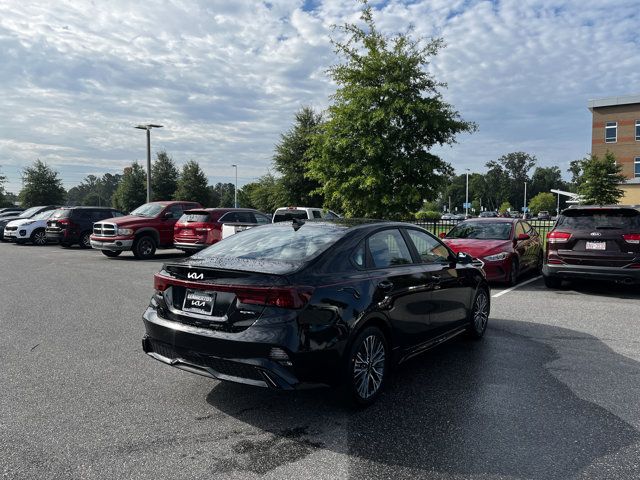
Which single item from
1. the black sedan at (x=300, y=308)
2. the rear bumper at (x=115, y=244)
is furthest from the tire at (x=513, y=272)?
the rear bumper at (x=115, y=244)

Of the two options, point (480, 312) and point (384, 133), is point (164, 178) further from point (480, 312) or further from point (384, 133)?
point (480, 312)

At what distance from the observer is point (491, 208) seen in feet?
495

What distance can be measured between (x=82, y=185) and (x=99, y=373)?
193185mm

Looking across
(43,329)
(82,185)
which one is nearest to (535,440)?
(43,329)

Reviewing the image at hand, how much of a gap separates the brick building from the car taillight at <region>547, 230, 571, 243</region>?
47.4 m

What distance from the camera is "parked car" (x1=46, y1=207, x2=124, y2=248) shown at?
2020 cm

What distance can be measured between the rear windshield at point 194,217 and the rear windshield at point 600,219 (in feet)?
34.3

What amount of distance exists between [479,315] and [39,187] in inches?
1815

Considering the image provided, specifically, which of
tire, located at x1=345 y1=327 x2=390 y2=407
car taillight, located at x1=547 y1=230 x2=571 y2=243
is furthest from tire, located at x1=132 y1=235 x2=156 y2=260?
tire, located at x1=345 y1=327 x2=390 y2=407

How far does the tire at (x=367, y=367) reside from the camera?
155 inches

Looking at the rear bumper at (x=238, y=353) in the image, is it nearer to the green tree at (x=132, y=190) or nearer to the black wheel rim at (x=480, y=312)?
the black wheel rim at (x=480, y=312)

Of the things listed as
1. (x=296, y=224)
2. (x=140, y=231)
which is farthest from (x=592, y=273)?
(x=140, y=231)

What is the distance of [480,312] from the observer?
6.41 metres

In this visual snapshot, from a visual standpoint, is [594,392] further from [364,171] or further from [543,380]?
[364,171]
